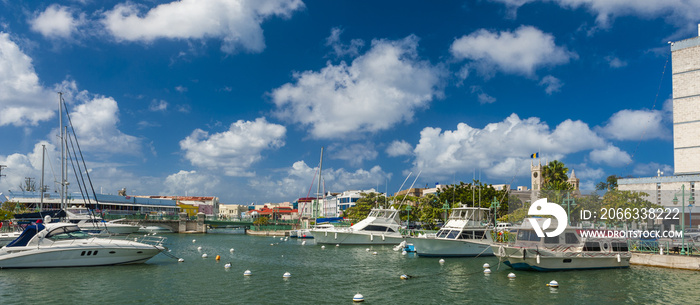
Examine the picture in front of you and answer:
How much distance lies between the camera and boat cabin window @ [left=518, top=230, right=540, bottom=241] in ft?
109

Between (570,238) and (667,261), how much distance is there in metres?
7.44

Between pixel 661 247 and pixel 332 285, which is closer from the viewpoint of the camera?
pixel 332 285

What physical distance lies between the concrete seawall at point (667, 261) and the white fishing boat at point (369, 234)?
26931 mm

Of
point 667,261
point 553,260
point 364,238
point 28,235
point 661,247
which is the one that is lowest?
point 364,238

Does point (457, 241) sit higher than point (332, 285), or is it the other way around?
point (457, 241)

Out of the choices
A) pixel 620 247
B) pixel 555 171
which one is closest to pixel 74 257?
pixel 620 247

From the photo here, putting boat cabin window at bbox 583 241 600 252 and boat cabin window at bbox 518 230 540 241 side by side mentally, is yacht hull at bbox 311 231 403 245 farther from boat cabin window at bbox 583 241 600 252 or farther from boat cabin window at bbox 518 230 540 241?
boat cabin window at bbox 583 241 600 252

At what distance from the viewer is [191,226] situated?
315ft

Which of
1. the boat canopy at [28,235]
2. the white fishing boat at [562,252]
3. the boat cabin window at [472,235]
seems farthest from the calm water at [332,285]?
the boat cabin window at [472,235]

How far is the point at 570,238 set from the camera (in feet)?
109

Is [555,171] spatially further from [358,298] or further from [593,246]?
[358,298]

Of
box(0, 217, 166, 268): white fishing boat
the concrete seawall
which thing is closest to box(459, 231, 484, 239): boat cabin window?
the concrete seawall

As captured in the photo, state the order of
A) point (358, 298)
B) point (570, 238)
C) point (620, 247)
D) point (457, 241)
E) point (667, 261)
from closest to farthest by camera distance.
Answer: point (358, 298) < point (570, 238) < point (667, 261) < point (620, 247) < point (457, 241)

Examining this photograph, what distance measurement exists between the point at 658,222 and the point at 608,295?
20.5m
